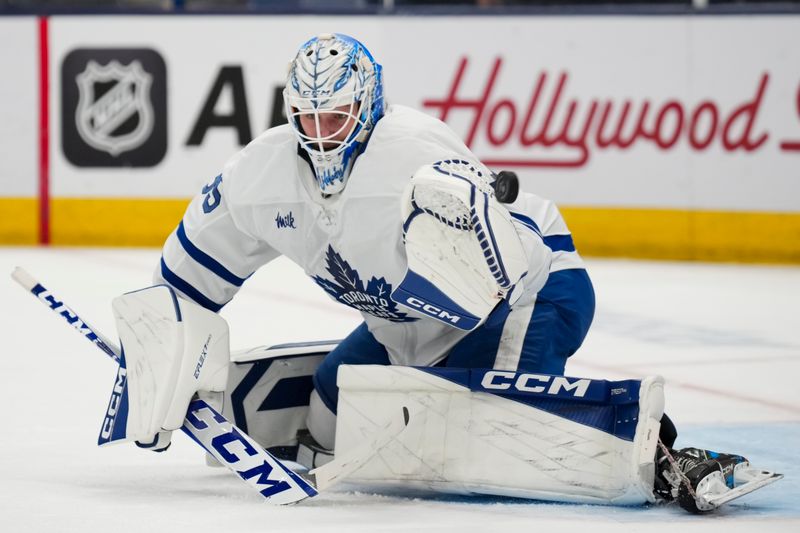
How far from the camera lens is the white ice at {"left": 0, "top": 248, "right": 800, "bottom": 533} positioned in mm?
2385

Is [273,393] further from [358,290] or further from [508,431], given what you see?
[508,431]

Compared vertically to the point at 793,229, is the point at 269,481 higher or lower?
lower

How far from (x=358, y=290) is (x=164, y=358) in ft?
1.20

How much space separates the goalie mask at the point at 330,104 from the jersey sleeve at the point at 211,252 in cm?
25

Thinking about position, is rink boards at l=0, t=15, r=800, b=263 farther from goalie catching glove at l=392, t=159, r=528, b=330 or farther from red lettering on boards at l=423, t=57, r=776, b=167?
goalie catching glove at l=392, t=159, r=528, b=330

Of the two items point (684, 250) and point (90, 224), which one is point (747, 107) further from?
point (90, 224)

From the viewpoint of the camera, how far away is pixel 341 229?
262 cm

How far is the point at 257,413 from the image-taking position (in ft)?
9.54

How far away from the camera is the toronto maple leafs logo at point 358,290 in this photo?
2646 millimetres

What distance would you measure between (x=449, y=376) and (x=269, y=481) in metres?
0.35

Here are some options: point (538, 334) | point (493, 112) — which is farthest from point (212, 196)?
point (493, 112)

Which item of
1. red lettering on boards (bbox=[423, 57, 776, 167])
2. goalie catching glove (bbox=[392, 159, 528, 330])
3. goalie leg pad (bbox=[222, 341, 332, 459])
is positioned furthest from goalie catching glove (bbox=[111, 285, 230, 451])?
red lettering on boards (bbox=[423, 57, 776, 167])

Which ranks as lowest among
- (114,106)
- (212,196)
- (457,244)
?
(457,244)

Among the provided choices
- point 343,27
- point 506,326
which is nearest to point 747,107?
point 343,27
